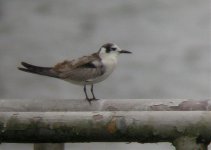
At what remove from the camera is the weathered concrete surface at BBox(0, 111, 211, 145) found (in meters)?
3.17

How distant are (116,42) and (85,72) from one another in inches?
428

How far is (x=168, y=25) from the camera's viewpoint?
58.6 feet

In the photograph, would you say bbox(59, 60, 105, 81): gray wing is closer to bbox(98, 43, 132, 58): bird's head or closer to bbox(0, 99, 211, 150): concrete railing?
bbox(98, 43, 132, 58): bird's head

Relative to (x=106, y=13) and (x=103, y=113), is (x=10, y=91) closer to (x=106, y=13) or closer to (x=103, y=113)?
(x=106, y=13)

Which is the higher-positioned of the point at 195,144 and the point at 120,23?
the point at 120,23

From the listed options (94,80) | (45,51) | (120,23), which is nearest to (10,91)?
(45,51)

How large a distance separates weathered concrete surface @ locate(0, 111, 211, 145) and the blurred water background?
6.30 m

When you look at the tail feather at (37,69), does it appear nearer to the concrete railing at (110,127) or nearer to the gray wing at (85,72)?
the gray wing at (85,72)

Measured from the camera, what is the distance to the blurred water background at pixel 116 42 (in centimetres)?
1284

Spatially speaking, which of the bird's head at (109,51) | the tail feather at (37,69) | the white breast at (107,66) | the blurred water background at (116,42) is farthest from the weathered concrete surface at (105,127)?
the blurred water background at (116,42)

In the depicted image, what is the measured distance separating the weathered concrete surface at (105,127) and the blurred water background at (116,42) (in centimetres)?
630

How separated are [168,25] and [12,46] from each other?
3570mm

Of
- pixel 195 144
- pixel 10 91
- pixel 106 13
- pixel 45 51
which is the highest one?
pixel 106 13

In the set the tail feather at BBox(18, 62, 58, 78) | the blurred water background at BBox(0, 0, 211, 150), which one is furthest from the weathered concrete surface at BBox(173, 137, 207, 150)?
the blurred water background at BBox(0, 0, 211, 150)
